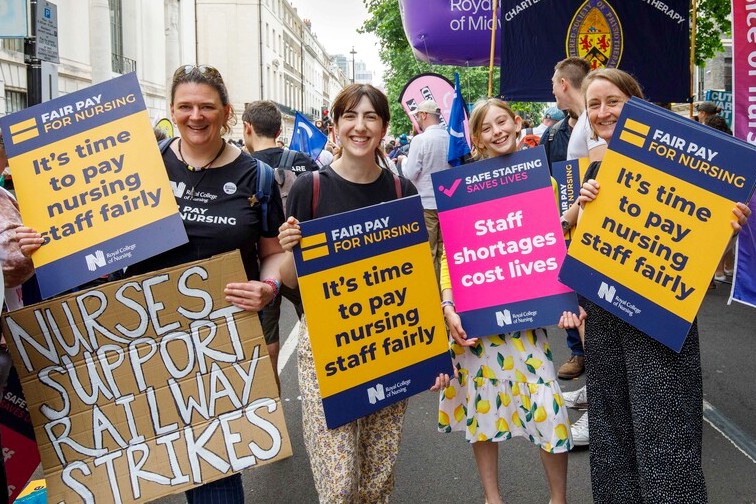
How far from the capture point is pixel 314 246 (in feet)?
8.48

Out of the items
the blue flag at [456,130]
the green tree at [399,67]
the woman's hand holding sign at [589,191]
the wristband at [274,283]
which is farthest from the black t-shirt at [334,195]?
the green tree at [399,67]

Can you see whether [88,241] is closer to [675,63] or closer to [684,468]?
[684,468]

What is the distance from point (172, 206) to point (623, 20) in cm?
540

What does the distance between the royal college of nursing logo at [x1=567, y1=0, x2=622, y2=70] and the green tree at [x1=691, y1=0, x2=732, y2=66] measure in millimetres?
8539

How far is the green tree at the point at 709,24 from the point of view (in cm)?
1391

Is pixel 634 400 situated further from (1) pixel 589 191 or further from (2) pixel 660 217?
(1) pixel 589 191

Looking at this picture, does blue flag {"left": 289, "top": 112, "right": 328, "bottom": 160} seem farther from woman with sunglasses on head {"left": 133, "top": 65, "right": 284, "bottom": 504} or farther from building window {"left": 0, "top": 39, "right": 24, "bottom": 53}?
building window {"left": 0, "top": 39, "right": 24, "bottom": 53}

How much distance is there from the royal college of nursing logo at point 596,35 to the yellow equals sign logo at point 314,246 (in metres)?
4.71

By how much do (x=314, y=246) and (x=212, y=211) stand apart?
423 millimetres

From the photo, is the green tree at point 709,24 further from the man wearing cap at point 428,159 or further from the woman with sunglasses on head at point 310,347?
the woman with sunglasses on head at point 310,347

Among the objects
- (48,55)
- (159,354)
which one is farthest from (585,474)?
(48,55)

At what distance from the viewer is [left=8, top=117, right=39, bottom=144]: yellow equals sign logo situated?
2.49 meters

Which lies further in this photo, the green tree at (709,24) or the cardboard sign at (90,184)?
the green tree at (709,24)

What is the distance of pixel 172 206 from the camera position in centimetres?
248
